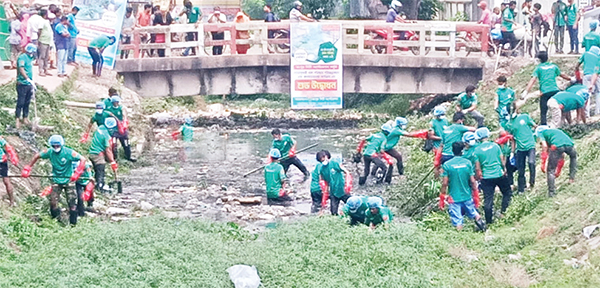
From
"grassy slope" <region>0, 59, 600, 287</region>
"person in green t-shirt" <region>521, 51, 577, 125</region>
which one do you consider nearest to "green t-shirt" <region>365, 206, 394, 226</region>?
"grassy slope" <region>0, 59, 600, 287</region>

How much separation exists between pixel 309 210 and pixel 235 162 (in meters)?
7.66

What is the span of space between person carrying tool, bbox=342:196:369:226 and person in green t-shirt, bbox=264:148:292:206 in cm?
456

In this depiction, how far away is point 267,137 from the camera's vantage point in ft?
109

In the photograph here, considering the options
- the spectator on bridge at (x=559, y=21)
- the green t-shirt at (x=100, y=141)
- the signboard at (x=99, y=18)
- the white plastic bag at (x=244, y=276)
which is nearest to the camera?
the white plastic bag at (x=244, y=276)

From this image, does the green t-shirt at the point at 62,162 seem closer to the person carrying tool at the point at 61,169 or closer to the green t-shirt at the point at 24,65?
the person carrying tool at the point at 61,169

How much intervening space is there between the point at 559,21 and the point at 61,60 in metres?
12.6

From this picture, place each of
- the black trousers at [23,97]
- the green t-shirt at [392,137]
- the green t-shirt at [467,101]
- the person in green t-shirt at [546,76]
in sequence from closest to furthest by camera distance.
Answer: the person in green t-shirt at [546,76] < the black trousers at [23,97] < the green t-shirt at [392,137] < the green t-shirt at [467,101]

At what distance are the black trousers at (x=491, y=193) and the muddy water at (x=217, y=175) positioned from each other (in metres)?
4.52

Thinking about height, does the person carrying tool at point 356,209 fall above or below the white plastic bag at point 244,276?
above

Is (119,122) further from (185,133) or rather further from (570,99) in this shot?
(570,99)

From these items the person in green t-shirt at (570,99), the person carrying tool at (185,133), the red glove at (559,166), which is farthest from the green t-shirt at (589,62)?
the person carrying tool at (185,133)

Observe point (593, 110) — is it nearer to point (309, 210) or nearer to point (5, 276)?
point (309, 210)

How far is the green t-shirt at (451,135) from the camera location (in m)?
19.4

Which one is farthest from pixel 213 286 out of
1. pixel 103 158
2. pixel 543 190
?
pixel 103 158
